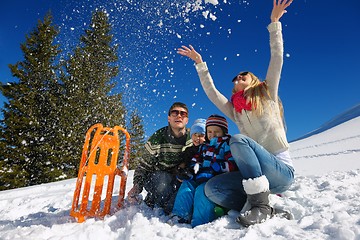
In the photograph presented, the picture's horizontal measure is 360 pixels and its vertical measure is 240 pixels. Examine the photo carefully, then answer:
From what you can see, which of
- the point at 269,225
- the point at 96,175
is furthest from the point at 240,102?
the point at 96,175

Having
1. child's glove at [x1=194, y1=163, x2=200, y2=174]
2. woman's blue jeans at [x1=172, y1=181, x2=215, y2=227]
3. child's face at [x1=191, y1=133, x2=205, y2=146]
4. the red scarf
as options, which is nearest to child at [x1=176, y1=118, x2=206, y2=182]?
child's face at [x1=191, y1=133, x2=205, y2=146]

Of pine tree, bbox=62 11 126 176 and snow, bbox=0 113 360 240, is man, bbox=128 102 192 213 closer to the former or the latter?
snow, bbox=0 113 360 240

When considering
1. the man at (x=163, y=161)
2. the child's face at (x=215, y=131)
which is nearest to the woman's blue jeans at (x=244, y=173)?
the child's face at (x=215, y=131)

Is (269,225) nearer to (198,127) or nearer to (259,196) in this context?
(259,196)

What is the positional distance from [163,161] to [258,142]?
1.32 m

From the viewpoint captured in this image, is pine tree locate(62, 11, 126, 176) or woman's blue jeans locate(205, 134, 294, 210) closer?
woman's blue jeans locate(205, 134, 294, 210)

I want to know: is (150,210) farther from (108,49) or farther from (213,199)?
(108,49)

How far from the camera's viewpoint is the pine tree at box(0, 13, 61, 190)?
14516mm

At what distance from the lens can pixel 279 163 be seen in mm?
2477

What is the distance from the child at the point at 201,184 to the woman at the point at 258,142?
131 mm

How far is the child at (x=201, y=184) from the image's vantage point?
257 centimetres

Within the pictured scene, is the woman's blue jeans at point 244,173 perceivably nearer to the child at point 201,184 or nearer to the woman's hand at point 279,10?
the child at point 201,184

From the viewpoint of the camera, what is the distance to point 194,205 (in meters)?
2.64

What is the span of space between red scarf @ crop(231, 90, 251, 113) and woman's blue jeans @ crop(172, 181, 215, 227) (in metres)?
0.87
